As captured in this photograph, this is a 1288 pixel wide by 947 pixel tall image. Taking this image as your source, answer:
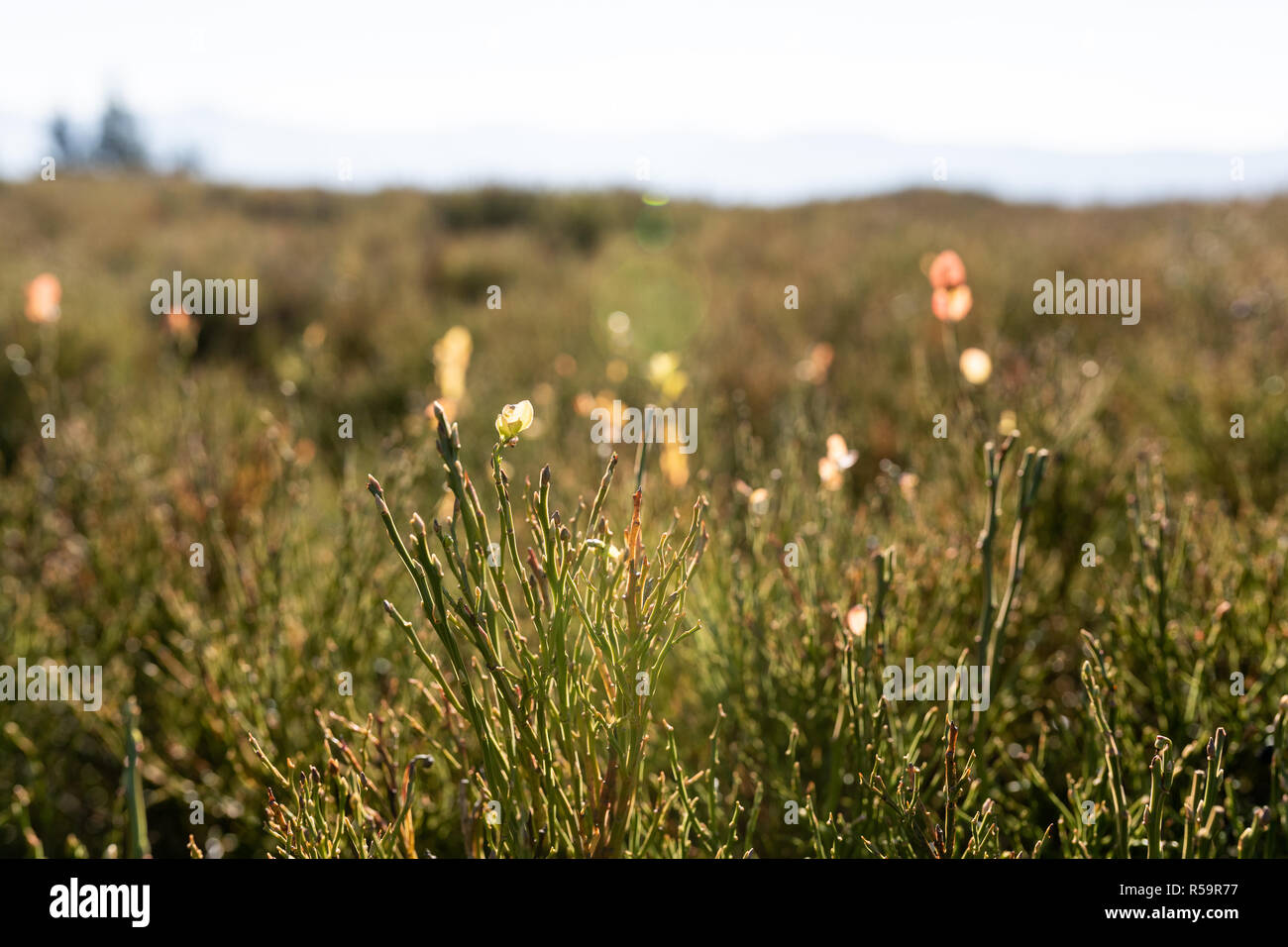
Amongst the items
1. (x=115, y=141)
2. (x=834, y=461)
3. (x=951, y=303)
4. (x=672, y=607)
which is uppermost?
(x=115, y=141)

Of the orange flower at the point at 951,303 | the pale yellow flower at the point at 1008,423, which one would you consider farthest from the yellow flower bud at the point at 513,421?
the pale yellow flower at the point at 1008,423

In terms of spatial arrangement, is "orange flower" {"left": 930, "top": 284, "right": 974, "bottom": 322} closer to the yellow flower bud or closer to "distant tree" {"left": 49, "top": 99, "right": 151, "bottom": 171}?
the yellow flower bud

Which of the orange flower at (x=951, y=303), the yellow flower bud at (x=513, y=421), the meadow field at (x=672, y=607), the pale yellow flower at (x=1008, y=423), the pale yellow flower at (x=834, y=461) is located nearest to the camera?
the yellow flower bud at (x=513, y=421)

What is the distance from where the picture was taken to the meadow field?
3.32ft

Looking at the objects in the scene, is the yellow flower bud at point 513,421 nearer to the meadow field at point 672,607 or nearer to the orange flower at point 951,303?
the meadow field at point 672,607

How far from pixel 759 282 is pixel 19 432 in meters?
5.80

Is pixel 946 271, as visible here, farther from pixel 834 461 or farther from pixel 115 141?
pixel 115 141

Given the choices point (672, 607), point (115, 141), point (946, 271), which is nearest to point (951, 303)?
Result: point (946, 271)

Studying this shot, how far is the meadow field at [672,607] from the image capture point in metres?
1.01

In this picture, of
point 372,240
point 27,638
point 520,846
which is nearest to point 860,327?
point 27,638

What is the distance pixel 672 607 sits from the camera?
99 centimetres

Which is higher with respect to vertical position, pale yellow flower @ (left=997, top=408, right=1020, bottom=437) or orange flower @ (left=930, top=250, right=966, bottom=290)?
Answer: orange flower @ (left=930, top=250, right=966, bottom=290)

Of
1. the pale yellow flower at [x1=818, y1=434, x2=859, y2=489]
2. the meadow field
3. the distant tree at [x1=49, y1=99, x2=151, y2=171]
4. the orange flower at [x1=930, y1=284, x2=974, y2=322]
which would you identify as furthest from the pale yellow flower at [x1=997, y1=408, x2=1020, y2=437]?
the distant tree at [x1=49, y1=99, x2=151, y2=171]
